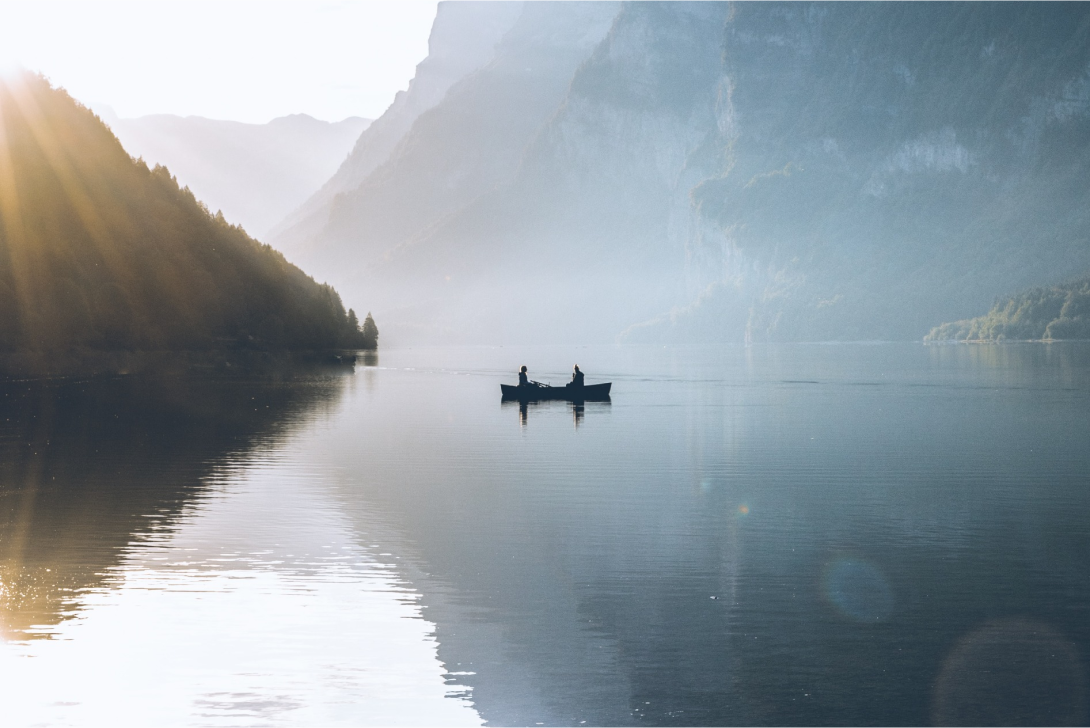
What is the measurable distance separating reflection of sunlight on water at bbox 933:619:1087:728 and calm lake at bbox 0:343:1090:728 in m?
0.07

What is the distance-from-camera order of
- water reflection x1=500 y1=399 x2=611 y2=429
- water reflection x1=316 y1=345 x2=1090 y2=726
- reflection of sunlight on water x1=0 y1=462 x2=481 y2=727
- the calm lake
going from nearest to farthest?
reflection of sunlight on water x1=0 y1=462 x2=481 y2=727, the calm lake, water reflection x1=316 y1=345 x2=1090 y2=726, water reflection x1=500 y1=399 x2=611 y2=429

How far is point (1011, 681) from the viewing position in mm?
22594

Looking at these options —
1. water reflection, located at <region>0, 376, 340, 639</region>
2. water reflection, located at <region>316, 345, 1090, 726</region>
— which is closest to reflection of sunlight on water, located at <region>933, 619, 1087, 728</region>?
water reflection, located at <region>316, 345, 1090, 726</region>

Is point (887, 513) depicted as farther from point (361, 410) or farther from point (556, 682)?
point (361, 410)

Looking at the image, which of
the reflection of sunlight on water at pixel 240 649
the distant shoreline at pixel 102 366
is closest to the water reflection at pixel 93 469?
the reflection of sunlight on water at pixel 240 649

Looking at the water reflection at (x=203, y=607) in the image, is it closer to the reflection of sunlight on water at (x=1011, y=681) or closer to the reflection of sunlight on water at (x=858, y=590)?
the reflection of sunlight on water at (x=1011, y=681)

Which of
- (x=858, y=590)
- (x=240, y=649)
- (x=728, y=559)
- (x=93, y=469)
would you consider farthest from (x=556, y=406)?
(x=240, y=649)

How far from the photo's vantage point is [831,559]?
3344 cm

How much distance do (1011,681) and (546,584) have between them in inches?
456

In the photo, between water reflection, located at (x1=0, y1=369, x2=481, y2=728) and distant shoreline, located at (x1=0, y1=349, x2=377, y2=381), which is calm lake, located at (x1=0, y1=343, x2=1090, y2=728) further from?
distant shoreline, located at (x1=0, y1=349, x2=377, y2=381)

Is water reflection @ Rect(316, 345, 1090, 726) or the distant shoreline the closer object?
water reflection @ Rect(316, 345, 1090, 726)

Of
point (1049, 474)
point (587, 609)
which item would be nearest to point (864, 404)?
point (1049, 474)

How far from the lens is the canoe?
364ft

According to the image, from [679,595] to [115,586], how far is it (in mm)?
13584
